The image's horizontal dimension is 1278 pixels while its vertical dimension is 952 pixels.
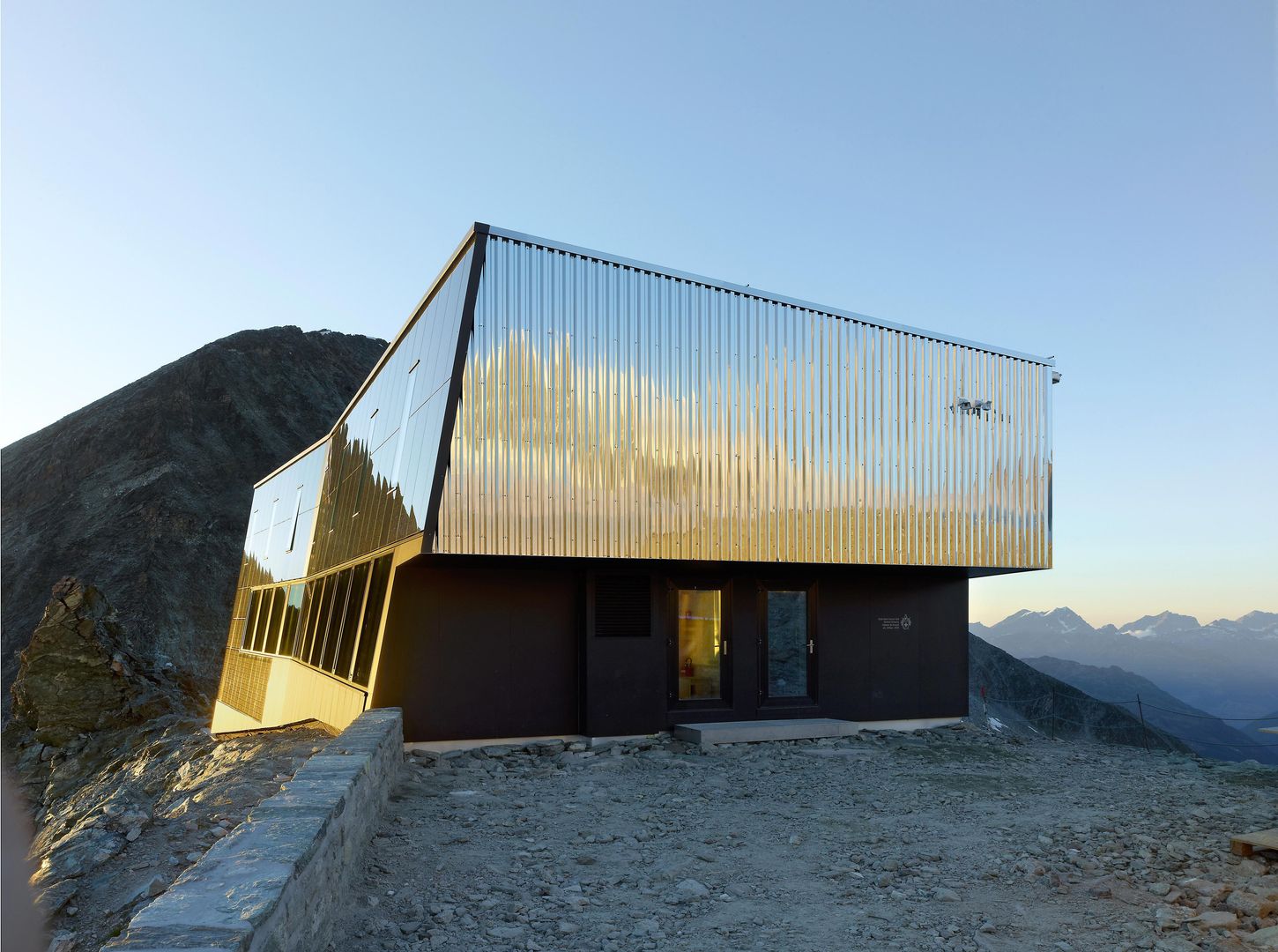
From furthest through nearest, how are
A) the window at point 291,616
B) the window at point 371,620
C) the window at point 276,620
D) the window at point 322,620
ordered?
the window at point 276,620 → the window at point 291,616 → the window at point 322,620 → the window at point 371,620

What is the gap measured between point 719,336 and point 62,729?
2587cm

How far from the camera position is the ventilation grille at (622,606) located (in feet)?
40.8

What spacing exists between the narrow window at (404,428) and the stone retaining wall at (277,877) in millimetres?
6650

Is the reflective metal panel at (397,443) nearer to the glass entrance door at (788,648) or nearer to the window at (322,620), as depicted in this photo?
the window at (322,620)

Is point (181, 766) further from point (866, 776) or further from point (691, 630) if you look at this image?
point (866, 776)

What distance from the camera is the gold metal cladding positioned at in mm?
11156

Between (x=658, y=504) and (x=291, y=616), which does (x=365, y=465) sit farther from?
(x=658, y=504)

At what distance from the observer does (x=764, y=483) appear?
12.9 metres

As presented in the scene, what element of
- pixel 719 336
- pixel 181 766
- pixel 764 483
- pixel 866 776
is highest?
pixel 719 336

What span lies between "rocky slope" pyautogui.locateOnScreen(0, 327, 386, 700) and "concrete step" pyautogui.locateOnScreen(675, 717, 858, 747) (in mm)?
33110

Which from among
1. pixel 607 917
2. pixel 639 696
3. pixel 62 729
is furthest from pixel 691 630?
pixel 62 729

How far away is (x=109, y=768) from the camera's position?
22.5 meters

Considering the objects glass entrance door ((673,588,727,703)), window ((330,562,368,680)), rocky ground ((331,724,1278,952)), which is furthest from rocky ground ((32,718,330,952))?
glass entrance door ((673,588,727,703))

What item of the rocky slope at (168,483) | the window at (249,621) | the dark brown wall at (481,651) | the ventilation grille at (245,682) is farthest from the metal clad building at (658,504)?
A: the rocky slope at (168,483)
